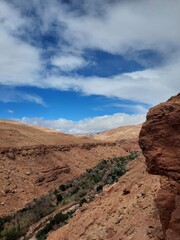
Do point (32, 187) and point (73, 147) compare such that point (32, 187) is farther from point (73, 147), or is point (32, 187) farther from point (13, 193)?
point (73, 147)

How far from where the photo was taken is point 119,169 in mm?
25656

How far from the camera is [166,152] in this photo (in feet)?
27.0

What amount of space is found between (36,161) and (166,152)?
36380 mm

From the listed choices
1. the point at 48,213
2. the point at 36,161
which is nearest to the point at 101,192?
the point at 48,213

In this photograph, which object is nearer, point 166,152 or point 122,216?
point 166,152

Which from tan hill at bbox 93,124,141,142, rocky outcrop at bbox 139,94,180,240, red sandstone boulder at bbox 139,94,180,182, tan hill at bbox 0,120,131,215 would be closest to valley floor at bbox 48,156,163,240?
rocky outcrop at bbox 139,94,180,240

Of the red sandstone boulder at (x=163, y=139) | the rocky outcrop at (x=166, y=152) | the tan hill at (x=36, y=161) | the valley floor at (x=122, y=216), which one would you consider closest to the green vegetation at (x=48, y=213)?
the valley floor at (x=122, y=216)

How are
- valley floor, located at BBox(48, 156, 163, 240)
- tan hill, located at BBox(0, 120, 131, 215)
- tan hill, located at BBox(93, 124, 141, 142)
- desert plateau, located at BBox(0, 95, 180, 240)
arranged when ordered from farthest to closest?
tan hill, located at BBox(93, 124, 141, 142)
tan hill, located at BBox(0, 120, 131, 215)
valley floor, located at BBox(48, 156, 163, 240)
desert plateau, located at BBox(0, 95, 180, 240)

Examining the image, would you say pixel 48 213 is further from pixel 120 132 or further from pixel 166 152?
pixel 120 132

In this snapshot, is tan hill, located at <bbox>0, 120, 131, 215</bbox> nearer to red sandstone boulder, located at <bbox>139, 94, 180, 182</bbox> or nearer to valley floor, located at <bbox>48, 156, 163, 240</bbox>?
valley floor, located at <bbox>48, 156, 163, 240</bbox>

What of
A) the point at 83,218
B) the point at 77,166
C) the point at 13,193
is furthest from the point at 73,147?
the point at 83,218

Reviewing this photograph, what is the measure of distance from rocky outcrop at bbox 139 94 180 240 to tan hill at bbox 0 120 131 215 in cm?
2366

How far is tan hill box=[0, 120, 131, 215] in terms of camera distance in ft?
116

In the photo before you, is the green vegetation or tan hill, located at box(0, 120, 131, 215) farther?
tan hill, located at box(0, 120, 131, 215)
